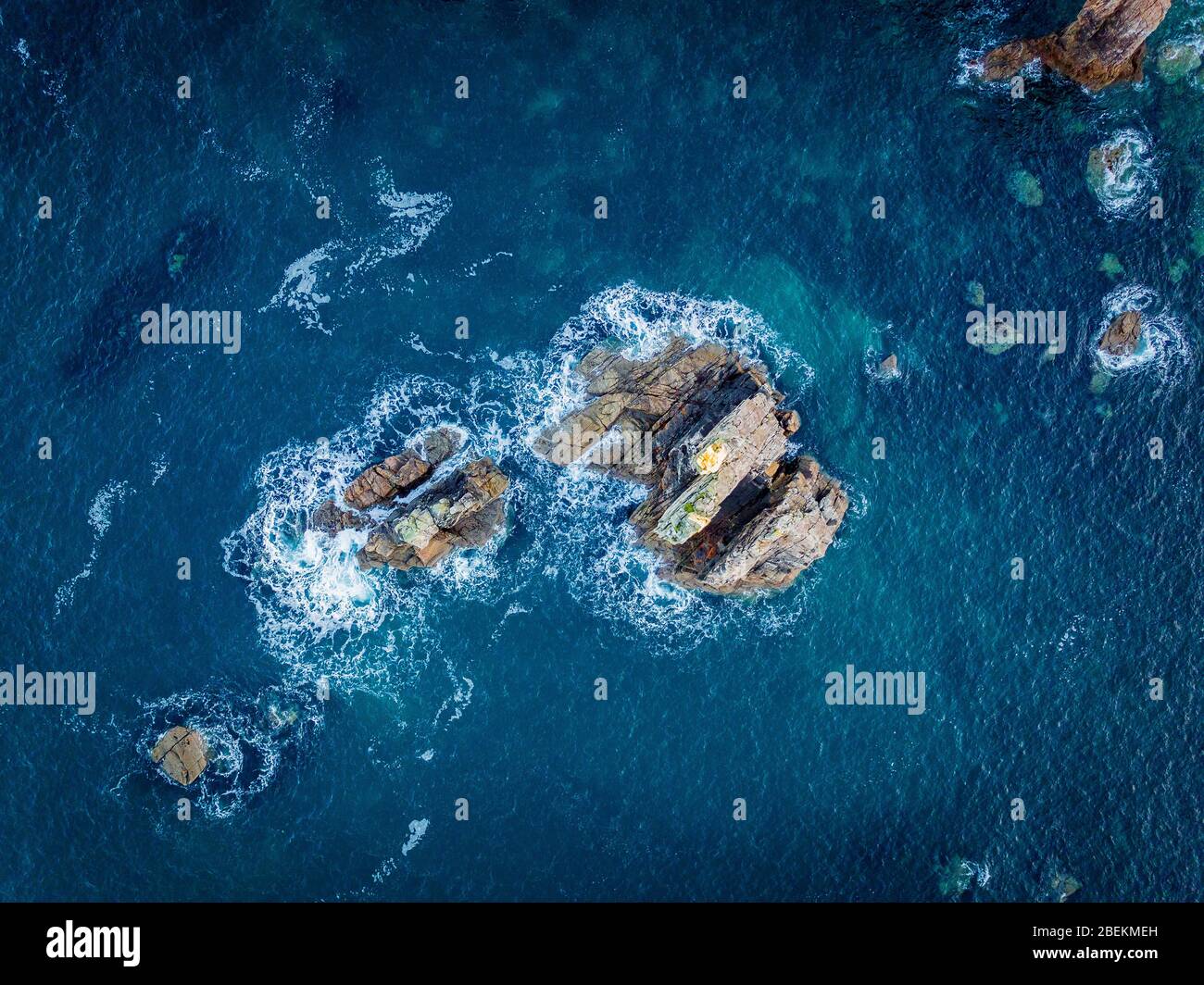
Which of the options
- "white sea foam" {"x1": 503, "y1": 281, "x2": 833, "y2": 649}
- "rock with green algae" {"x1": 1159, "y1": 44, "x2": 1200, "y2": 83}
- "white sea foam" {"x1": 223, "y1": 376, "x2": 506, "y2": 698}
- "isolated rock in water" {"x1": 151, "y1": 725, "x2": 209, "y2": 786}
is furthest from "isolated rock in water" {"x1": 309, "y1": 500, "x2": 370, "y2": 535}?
"rock with green algae" {"x1": 1159, "y1": 44, "x2": 1200, "y2": 83}

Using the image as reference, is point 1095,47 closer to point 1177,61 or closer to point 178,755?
point 1177,61

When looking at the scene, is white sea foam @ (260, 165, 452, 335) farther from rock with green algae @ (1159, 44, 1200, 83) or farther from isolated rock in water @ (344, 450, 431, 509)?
rock with green algae @ (1159, 44, 1200, 83)

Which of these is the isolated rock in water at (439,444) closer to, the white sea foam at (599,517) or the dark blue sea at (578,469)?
the dark blue sea at (578,469)

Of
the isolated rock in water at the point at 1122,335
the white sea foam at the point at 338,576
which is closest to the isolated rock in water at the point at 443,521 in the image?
the white sea foam at the point at 338,576

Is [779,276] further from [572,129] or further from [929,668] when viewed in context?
[929,668]

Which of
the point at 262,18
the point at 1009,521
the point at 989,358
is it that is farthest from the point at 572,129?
the point at 1009,521

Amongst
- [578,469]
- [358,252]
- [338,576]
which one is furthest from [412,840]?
[358,252]
